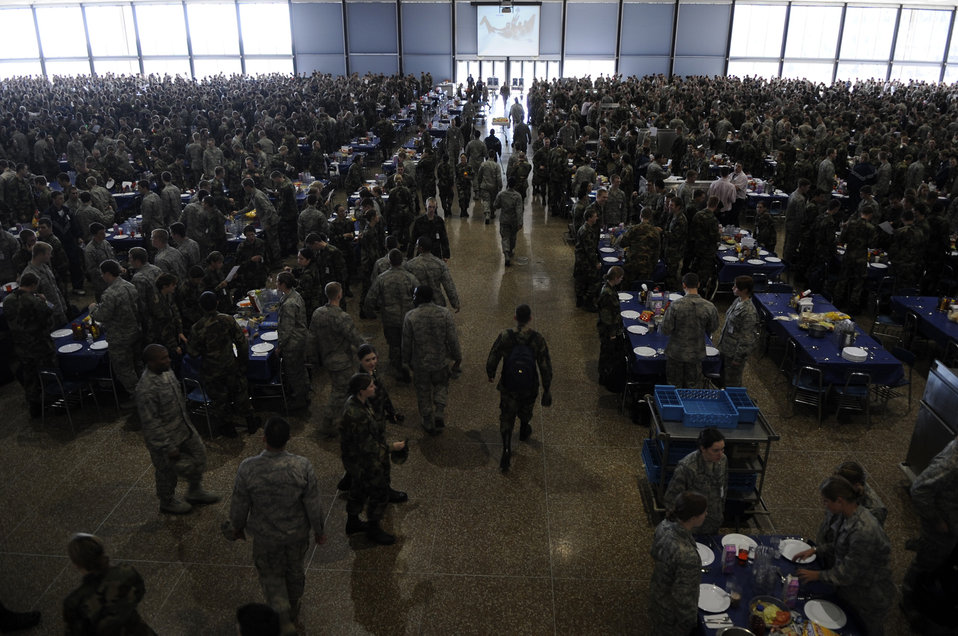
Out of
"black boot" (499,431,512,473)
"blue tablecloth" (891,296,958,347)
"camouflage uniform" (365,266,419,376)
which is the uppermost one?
"camouflage uniform" (365,266,419,376)

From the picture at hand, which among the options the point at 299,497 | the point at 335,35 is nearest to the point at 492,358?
the point at 299,497

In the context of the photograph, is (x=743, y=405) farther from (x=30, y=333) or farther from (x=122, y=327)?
(x=30, y=333)

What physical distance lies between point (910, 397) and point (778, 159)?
30.0 feet

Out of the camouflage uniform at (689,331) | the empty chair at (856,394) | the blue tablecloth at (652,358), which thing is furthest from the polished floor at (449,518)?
the camouflage uniform at (689,331)

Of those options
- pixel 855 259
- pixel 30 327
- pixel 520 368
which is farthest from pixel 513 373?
pixel 855 259

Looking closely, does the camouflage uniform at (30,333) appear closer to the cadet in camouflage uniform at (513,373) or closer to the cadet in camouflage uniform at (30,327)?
the cadet in camouflage uniform at (30,327)

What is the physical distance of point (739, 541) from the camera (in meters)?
4.37

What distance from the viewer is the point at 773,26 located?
37750 millimetres

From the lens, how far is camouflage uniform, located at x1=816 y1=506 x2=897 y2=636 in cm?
372

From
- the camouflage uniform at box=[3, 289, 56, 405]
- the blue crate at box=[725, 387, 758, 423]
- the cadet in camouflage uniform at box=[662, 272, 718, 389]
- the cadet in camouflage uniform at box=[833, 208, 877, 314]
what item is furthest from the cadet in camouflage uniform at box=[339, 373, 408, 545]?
the cadet in camouflage uniform at box=[833, 208, 877, 314]

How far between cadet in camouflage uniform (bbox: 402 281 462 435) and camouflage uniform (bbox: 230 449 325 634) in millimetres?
2455

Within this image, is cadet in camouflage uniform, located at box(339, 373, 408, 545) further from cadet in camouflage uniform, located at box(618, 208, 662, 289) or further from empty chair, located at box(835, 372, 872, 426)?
cadet in camouflage uniform, located at box(618, 208, 662, 289)

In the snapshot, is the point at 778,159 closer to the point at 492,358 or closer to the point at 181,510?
the point at 492,358

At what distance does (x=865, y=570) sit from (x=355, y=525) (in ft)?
12.2
